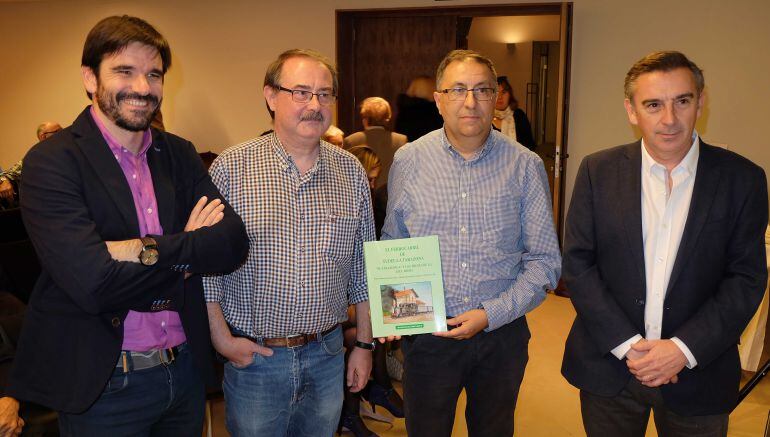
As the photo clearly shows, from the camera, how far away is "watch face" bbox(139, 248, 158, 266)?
165 centimetres

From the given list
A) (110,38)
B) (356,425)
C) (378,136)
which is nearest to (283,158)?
(110,38)

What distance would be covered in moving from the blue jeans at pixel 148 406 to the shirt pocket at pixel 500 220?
1.01 m

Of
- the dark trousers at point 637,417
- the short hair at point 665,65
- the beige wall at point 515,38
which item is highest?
the beige wall at point 515,38

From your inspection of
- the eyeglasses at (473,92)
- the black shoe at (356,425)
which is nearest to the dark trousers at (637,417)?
the eyeglasses at (473,92)

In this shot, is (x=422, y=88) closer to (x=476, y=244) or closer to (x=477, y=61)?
(x=477, y=61)

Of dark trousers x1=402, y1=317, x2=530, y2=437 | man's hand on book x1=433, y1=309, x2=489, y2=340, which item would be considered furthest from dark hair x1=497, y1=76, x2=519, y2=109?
man's hand on book x1=433, y1=309, x2=489, y2=340

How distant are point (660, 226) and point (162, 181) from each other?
1.45 meters

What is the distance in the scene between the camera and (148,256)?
1657 millimetres

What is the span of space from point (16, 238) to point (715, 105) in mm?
5715

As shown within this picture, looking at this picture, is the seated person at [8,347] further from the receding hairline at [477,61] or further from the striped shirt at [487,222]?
the receding hairline at [477,61]

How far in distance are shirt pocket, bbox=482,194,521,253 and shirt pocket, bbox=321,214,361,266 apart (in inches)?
17.0

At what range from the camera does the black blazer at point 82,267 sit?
1.59m

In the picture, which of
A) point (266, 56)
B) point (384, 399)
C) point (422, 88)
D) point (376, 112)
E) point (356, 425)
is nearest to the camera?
point (356, 425)

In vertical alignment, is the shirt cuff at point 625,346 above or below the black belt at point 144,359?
below
